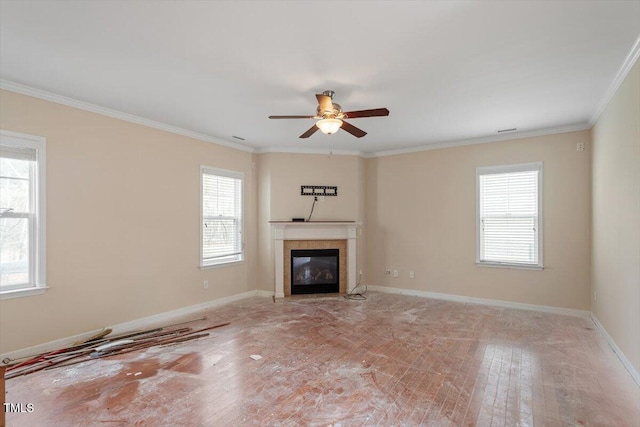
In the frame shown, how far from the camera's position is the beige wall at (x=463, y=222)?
4742mm

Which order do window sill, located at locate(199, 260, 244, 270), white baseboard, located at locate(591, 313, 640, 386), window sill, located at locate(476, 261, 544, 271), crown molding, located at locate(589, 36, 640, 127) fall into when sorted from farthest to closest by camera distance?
window sill, located at locate(199, 260, 244, 270), window sill, located at locate(476, 261, 544, 271), white baseboard, located at locate(591, 313, 640, 386), crown molding, located at locate(589, 36, 640, 127)

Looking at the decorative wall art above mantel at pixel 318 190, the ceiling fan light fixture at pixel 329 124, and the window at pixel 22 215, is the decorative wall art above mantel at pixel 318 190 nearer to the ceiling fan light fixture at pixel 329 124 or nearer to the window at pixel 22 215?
the ceiling fan light fixture at pixel 329 124

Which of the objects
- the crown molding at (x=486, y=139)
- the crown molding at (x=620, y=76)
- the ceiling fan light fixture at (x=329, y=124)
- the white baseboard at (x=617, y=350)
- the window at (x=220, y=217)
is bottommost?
the white baseboard at (x=617, y=350)

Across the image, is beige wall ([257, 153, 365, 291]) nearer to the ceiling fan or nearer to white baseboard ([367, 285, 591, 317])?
white baseboard ([367, 285, 591, 317])

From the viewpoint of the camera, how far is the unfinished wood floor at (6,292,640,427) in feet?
7.66

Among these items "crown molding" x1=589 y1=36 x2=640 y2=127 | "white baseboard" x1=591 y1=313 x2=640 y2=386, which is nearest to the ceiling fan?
"crown molding" x1=589 y1=36 x2=640 y2=127

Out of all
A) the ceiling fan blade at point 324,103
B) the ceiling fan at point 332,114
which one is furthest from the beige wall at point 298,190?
the ceiling fan blade at point 324,103

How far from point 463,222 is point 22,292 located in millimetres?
5871

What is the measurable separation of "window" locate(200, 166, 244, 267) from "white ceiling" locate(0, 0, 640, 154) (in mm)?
1393

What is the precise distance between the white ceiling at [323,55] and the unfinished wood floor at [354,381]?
8.85 ft

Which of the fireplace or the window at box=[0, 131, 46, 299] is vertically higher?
the window at box=[0, 131, 46, 299]

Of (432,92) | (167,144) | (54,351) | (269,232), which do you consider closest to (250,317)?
(269,232)

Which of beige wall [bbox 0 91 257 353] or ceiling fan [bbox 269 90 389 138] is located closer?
ceiling fan [bbox 269 90 389 138]

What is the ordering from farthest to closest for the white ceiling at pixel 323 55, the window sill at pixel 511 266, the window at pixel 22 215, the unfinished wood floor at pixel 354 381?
the window sill at pixel 511 266 → the window at pixel 22 215 → the unfinished wood floor at pixel 354 381 → the white ceiling at pixel 323 55
